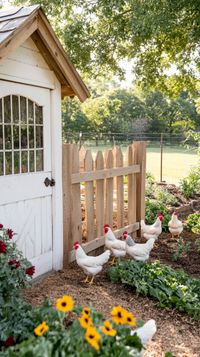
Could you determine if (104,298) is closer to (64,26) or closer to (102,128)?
(64,26)

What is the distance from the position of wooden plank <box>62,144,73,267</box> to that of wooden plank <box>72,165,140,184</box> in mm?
126

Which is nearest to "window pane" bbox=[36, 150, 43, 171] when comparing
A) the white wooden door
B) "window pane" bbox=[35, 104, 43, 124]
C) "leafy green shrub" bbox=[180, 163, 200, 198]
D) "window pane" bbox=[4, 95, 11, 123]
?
the white wooden door

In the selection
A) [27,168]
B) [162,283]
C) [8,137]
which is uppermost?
[8,137]

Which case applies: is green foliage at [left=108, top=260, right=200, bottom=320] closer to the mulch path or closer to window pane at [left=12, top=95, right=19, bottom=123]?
the mulch path

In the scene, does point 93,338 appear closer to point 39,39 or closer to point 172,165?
point 39,39

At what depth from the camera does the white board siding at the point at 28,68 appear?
3.55m

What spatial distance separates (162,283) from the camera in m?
3.83

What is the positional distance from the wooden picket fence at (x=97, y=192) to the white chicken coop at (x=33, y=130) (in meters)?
0.18

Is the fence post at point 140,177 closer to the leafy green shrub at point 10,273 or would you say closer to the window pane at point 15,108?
the window pane at point 15,108

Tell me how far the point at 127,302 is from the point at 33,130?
2060 mm

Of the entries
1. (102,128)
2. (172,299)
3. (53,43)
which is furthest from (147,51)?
(102,128)

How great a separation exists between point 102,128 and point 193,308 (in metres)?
42.2

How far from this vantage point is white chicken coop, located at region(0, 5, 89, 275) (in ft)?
11.6

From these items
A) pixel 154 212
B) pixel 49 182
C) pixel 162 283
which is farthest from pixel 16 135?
pixel 154 212
